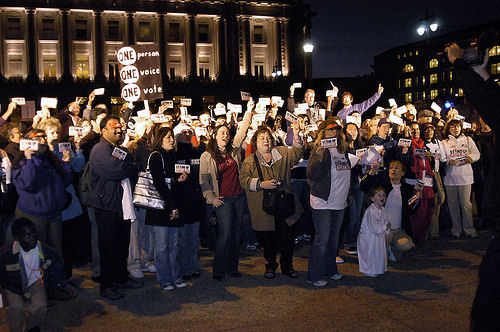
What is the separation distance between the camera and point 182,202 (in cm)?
679

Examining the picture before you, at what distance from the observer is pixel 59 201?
6.24 metres

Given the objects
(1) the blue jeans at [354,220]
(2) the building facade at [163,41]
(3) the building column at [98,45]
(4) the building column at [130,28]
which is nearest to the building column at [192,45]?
(2) the building facade at [163,41]

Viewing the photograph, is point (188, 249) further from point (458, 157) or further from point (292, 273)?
point (458, 157)

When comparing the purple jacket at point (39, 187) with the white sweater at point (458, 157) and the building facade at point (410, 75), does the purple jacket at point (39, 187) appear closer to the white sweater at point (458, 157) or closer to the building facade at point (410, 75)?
the white sweater at point (458, 157)

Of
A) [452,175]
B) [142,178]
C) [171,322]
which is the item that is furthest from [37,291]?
[452,175]

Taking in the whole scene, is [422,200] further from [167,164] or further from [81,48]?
[81,48]

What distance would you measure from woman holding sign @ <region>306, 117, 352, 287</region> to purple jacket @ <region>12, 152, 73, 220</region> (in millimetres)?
3225

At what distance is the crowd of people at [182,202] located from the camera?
6.00 meters

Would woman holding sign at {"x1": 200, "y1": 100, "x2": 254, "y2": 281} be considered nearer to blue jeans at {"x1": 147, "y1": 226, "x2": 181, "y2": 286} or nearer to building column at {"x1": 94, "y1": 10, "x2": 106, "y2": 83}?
A: blue jeans at {"x1": 147, "y1": 226, "x2": 181, "y2": 286}

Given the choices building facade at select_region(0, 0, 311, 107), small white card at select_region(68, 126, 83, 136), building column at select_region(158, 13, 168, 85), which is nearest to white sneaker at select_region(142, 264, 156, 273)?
small white card at select_region(68, 126, 83, 136)

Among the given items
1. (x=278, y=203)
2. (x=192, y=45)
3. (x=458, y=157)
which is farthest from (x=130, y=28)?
(x=278, y=203)

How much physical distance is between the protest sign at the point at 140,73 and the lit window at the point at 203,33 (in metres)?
60.6

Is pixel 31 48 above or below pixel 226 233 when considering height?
above

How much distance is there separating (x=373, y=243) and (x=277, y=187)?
1.61m
